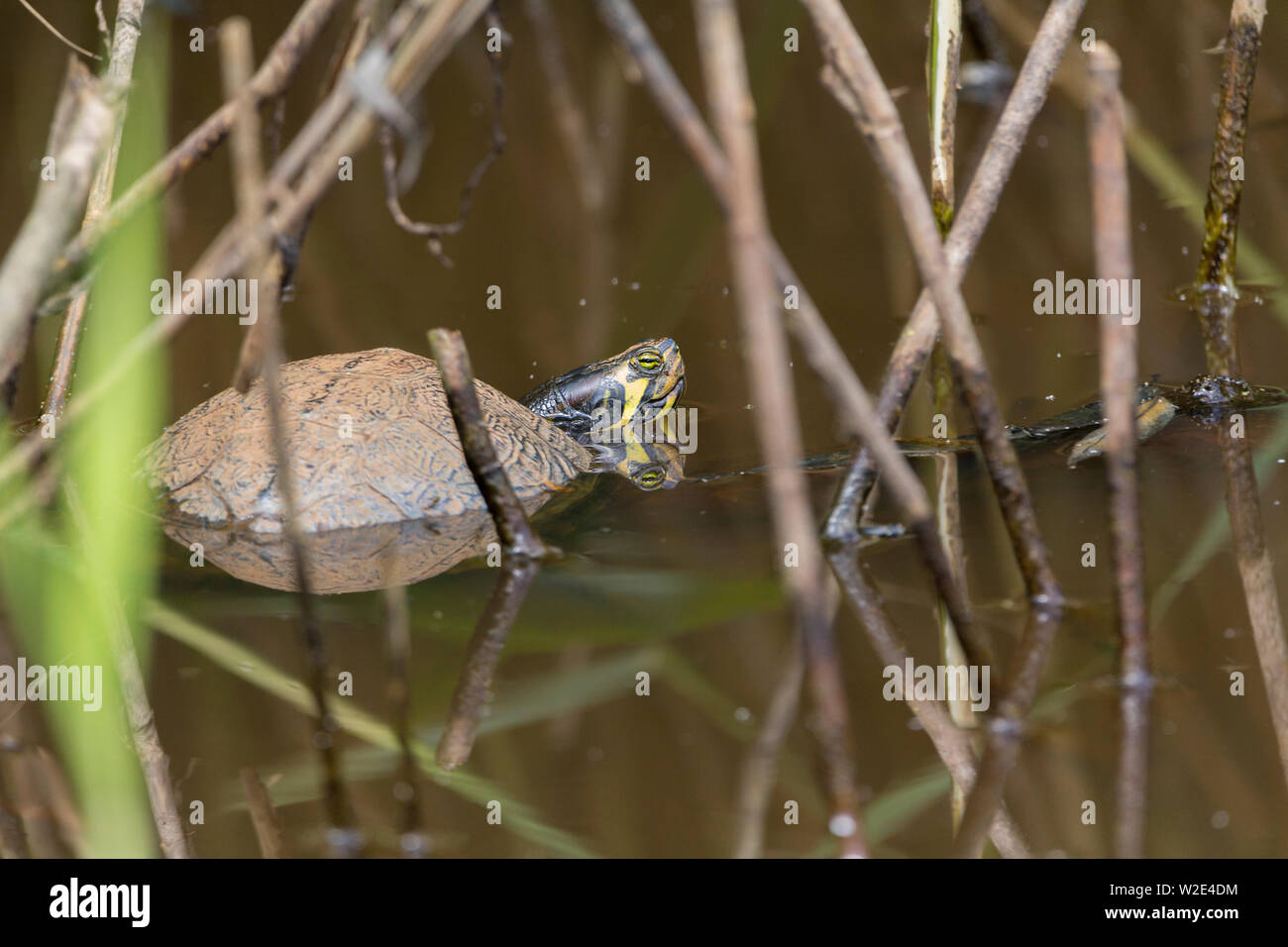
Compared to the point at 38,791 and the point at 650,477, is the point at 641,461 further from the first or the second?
the point at 38,791

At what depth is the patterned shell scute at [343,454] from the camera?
302 cm

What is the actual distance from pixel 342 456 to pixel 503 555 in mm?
622

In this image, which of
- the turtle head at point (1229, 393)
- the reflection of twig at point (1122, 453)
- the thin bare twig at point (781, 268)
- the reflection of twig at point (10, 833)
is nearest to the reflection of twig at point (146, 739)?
the reflection of twig at point (10, 833)

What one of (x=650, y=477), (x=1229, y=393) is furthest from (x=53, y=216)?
(x=1229, y=393)

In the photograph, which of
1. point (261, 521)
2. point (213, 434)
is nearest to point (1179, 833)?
point (261, 521)

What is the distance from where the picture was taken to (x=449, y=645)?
7.59 feet

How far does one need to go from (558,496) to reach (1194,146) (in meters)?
3.49

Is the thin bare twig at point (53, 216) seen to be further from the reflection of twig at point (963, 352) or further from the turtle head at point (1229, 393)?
the turtle head at point (1229, 393)

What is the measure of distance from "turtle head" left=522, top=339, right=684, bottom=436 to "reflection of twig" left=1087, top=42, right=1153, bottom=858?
202cm

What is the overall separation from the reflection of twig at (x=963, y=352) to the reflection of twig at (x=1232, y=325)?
0.37 meters

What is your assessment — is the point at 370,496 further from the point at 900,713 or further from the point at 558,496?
the point at 900,713

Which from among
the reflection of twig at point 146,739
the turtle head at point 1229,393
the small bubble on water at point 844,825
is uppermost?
the turtle head at point 1229,393

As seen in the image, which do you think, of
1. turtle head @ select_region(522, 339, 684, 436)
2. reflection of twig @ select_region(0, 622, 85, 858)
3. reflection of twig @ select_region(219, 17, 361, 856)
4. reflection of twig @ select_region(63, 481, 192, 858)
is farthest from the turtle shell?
reflection of twig @ select_region(219, 17, 361, 856)

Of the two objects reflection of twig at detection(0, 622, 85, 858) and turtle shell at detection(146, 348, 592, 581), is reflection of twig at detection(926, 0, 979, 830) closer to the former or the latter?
turtle shell at detection(146, 348, 592, 581)
